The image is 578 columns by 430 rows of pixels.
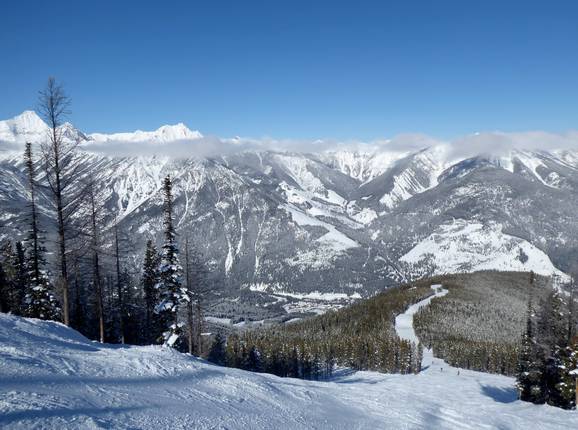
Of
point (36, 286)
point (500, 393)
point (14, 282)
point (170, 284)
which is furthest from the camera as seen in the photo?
point (500, 393)

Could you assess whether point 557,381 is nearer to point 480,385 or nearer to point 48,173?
point 480,385

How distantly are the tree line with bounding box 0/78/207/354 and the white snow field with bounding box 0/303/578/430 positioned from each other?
8.27 meters

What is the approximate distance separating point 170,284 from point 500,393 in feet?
186

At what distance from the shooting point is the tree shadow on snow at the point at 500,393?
6192 centimetres

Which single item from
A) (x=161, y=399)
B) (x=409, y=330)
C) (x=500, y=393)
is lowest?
(x=409, y=330)

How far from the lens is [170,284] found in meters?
34.7

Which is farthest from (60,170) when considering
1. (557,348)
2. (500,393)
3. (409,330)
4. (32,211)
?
(409,330)

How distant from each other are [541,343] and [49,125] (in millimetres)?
41516

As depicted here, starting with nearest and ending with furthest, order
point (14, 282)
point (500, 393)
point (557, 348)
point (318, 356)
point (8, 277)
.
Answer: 1. point (557, 348)
2. point (14, 282)
3. point (8, 277)
4. point (500, 393)
5. point (318, 356)

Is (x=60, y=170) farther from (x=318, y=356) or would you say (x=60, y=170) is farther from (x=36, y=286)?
(x=318, y=356)

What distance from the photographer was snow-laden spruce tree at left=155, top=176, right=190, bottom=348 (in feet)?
113

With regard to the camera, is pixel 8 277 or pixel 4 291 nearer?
pixel 4 291

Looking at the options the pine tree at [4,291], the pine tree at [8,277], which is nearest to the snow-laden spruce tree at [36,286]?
the pine tree at [4,291]

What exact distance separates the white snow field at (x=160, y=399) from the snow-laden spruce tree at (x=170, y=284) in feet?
45.1
